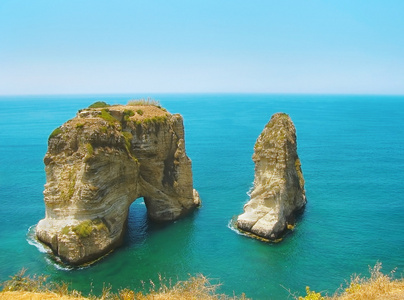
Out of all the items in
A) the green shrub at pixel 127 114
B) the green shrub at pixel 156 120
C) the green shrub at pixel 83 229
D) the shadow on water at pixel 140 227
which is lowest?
the shadow on water at pixel 140 227

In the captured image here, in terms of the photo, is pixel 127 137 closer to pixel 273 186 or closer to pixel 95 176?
pixel 95 176

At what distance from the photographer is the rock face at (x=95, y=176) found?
33531 millimetres

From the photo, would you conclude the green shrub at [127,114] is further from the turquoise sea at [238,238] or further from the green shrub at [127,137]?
the turquoise sea at [238,238]

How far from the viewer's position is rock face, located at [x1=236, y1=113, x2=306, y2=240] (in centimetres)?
3838

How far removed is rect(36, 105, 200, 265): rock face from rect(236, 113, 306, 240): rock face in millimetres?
11926

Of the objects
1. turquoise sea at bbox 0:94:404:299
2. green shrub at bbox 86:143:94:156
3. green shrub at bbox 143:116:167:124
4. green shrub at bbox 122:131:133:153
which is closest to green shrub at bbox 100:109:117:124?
green shrub at bbox 122:131:133:153

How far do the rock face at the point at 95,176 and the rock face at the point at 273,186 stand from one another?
39.1ft

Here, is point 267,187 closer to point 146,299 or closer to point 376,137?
point 146,299

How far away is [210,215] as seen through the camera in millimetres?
44750

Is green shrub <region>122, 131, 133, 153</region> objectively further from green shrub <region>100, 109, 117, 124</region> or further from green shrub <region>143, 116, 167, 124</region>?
green shrub <region>143, 116, 167, 124</region>

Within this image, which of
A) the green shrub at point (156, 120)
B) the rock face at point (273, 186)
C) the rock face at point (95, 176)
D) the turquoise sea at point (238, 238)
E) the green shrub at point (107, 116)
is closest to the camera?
the turquoise sea at point (238, 238)

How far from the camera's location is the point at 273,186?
39.2m

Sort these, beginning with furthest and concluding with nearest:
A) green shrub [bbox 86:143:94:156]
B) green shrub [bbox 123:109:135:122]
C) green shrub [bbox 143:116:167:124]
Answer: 1. green shrub [bbox 143:116:167:124]
2. green shrub [bbox 123:109:135:122]
3. green shrub [bbox 86:143:94:156]

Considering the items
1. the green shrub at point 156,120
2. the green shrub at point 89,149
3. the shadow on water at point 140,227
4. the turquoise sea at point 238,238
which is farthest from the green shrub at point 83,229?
the green shrub at point 156,120
